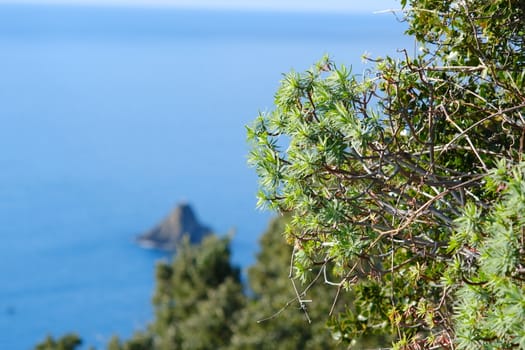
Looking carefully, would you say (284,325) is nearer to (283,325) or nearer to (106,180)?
(283,325)

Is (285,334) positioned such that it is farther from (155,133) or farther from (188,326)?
(155,133)

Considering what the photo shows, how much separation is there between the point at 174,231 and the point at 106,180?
18776mm

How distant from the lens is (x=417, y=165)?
234 cm

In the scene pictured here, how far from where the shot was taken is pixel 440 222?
2.45 meters

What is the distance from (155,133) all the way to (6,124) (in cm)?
→ 2162

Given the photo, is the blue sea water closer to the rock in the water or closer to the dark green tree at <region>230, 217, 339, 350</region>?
the rock in the water

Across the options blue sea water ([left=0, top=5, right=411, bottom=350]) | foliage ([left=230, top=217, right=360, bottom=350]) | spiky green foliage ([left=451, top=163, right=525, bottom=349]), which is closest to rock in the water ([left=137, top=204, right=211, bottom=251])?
blue sea water ([left=0, top=5, right=411, bottom=350])

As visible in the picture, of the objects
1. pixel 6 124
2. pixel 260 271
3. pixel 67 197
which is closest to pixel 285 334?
pixel 260 271

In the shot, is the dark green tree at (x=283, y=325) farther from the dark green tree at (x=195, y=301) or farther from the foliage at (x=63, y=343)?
the foliage at (x=63, y=343)

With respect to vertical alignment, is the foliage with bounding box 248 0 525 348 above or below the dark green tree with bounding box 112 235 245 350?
below

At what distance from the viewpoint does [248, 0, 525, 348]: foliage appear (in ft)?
6.66

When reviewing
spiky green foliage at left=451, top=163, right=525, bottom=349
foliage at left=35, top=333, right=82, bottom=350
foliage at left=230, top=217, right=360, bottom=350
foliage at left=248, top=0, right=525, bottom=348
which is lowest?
spiky green foliage at left=451, top=163, right=525, bottom=349

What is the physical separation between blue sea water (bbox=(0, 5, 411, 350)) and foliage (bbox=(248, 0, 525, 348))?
0.59 meters

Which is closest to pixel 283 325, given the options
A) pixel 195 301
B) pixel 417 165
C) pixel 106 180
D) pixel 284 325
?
pixel 284 325
